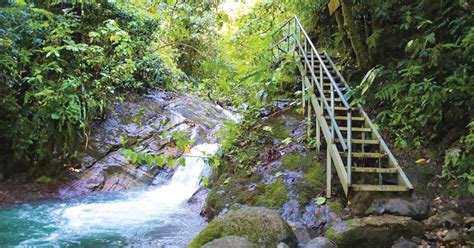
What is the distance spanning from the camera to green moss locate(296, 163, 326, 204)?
20.1 ft

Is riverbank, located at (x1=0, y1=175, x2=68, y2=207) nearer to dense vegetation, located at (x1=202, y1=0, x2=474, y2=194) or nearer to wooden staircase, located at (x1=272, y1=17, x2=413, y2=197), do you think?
dense vegetation, located at (x1=202, y1=0, x2=474, y2=194)

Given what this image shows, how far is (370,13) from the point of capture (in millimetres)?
8375

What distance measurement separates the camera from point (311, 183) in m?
6.33

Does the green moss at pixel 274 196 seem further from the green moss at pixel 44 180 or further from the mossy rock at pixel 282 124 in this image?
the green moss at pixel 44 180

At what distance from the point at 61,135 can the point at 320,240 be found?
25.8ft

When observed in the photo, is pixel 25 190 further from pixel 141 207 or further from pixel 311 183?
pixel 311 183

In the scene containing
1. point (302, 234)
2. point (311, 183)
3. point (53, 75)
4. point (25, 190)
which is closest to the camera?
point (302, 234)

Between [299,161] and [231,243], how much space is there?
111 inches

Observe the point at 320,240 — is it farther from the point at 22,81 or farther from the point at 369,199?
the point at 22,81

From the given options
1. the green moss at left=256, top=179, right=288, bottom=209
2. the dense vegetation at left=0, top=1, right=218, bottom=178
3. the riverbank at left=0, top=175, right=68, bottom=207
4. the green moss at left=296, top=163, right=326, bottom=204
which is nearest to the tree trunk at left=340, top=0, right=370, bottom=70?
the green moss at left=296, top=163, right=326, bottom=204

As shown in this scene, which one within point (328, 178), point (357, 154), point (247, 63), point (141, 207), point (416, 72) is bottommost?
point (141, 207)

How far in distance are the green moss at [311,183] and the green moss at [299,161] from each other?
0.39 ft

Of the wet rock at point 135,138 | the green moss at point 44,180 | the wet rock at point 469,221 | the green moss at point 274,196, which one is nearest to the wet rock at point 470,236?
the wet rock at point 469,221

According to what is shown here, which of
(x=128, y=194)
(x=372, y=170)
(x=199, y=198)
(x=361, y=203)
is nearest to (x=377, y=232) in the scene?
(x=361, y=203)
